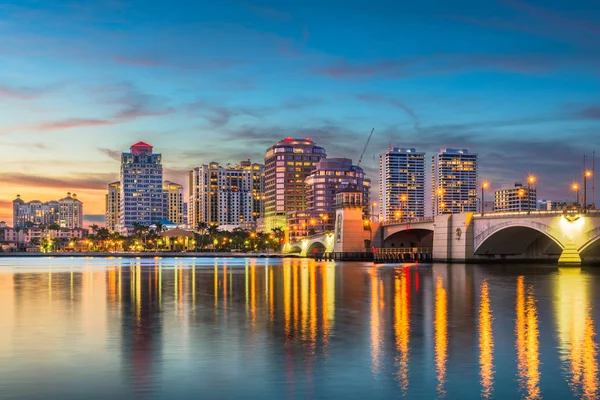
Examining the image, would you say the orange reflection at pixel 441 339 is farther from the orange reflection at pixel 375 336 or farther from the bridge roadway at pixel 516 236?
the bridge roadway at pixel 516 236

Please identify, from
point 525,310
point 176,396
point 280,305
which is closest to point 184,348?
point 176,396

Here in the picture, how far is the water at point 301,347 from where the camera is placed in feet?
72.1

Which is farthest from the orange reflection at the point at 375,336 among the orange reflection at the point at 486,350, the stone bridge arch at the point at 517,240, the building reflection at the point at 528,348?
the stone bridge arch at the point at 517,240

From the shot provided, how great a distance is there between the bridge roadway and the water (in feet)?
163

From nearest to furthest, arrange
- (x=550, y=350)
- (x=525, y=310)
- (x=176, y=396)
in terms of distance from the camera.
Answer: (x=176, y=396) < (x=550, y=350) < (x=525, y=310)

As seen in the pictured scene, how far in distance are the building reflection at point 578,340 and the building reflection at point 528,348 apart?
105 centimetres

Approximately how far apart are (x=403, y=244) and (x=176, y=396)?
161108 millimetres

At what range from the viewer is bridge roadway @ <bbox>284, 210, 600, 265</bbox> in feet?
339

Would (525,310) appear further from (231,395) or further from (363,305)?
(231,395)

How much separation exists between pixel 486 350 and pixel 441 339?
3.34 m

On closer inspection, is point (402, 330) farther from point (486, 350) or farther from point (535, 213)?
point (535, 213)

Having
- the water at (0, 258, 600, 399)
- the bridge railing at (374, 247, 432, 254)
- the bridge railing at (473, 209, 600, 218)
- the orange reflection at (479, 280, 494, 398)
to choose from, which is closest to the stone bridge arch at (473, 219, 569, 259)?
the bridge railing at (473, 209, 600, 218)

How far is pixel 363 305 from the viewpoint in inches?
1981

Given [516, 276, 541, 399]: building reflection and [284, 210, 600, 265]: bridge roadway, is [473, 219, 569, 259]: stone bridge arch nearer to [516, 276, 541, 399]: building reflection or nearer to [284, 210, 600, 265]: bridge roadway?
[284, 210, 600, 265]: bridge roadway
